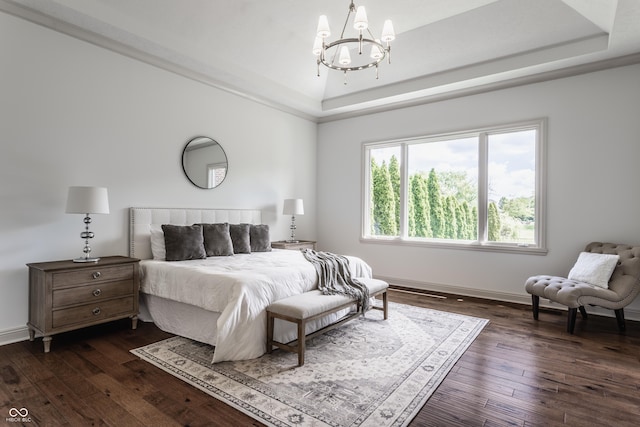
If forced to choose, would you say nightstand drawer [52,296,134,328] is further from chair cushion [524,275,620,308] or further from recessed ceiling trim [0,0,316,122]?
chair cushion [524,275,620,308]

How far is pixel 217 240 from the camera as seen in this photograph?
4.27 meters

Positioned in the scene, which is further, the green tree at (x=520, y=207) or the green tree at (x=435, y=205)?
the green tree at (x=435, y=205)

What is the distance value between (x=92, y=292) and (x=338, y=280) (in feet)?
7.44

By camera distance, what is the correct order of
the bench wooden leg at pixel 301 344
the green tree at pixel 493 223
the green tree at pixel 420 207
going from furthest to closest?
the green tree at pixel 420 207 < the green tree at pixel 493 223 < the bench wooden leg at pixel 301 344

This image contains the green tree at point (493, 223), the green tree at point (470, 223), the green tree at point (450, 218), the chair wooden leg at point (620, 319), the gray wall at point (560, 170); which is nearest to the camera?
the chair wooden leg at point (620, 319)

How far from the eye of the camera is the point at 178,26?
390cm

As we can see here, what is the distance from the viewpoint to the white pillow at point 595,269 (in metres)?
3.62

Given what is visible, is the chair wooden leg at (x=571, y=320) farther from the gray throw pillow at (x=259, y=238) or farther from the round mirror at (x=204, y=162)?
the round mirror at (x=204, y=162)

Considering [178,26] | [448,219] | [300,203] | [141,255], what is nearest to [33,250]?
[141,255]

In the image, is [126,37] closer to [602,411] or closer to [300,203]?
[300,203]

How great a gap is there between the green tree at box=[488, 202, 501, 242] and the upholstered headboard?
354 cm

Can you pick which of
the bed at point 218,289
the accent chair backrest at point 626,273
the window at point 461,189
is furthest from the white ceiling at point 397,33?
the accent chair backrest at point 626,273

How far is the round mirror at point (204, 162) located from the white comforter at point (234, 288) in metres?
1.30

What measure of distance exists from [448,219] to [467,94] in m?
1.81
